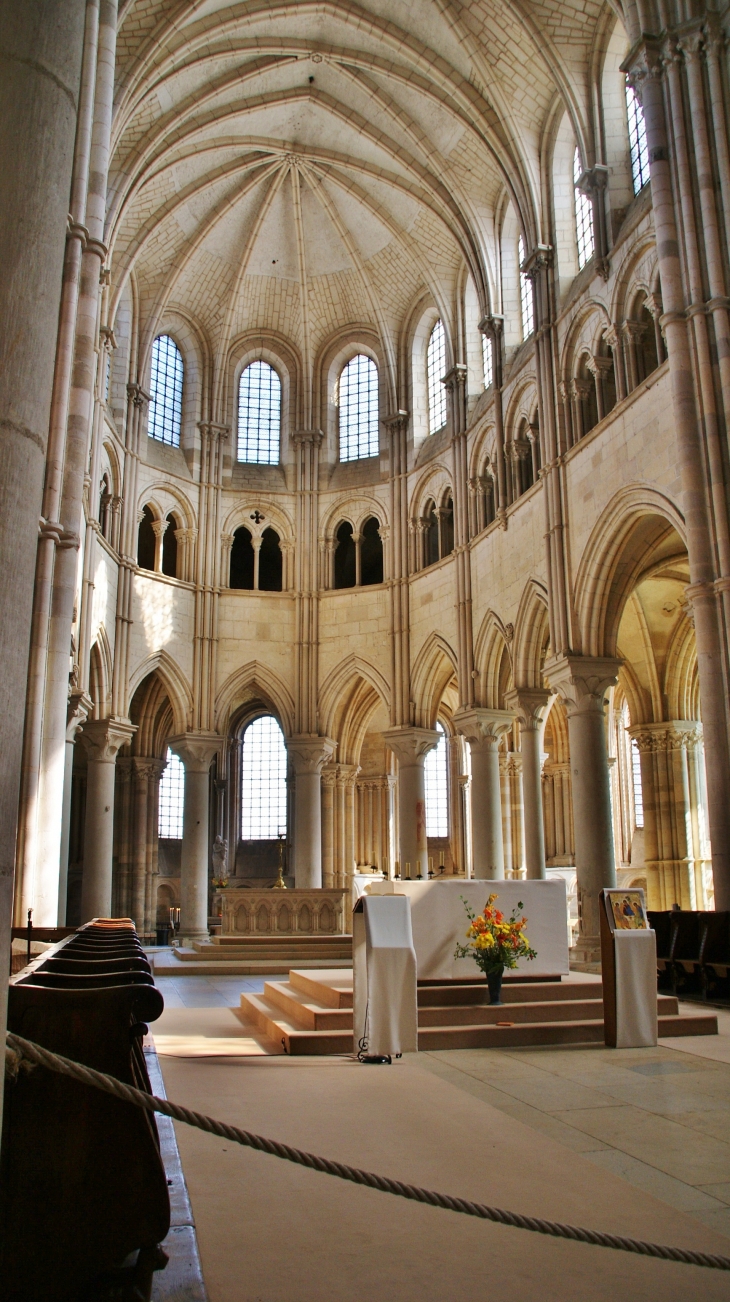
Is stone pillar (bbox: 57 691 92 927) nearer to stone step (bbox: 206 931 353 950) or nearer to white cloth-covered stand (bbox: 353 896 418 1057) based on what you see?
stone step (bbox: 206 931 353 950)

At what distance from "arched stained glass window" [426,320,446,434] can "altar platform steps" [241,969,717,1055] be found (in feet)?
58.5

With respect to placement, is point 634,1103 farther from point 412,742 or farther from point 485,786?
point 412,742

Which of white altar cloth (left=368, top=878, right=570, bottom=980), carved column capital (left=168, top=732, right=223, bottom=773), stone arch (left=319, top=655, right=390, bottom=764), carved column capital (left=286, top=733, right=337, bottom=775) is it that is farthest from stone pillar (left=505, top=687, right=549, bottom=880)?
white altar cloth (left=368, top=878, right=570, bottom=980)

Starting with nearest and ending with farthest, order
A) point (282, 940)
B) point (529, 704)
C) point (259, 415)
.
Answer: point (282, 940)
point (529, 704)
point (259, 415)

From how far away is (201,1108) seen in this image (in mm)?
6051

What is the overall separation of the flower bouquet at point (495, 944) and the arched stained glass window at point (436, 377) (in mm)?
18190

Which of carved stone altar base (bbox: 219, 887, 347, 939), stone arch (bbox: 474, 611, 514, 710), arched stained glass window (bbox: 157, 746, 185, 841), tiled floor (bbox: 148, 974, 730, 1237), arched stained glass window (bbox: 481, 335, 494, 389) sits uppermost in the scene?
arched stained glass window (bbox: 481, 335, 494, 389)

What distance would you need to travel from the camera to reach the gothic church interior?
Result: 1421 cm

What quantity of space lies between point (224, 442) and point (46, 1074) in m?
25.6

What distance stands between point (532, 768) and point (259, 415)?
43.7ft

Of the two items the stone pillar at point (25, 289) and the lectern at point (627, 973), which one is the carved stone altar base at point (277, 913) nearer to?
the lectern at point (627, 973)

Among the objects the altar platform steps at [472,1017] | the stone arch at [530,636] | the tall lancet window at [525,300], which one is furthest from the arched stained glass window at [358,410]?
the altar platform steps at [472,1017]

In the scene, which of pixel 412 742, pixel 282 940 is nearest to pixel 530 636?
pixel 412 742

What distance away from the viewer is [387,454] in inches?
1057
